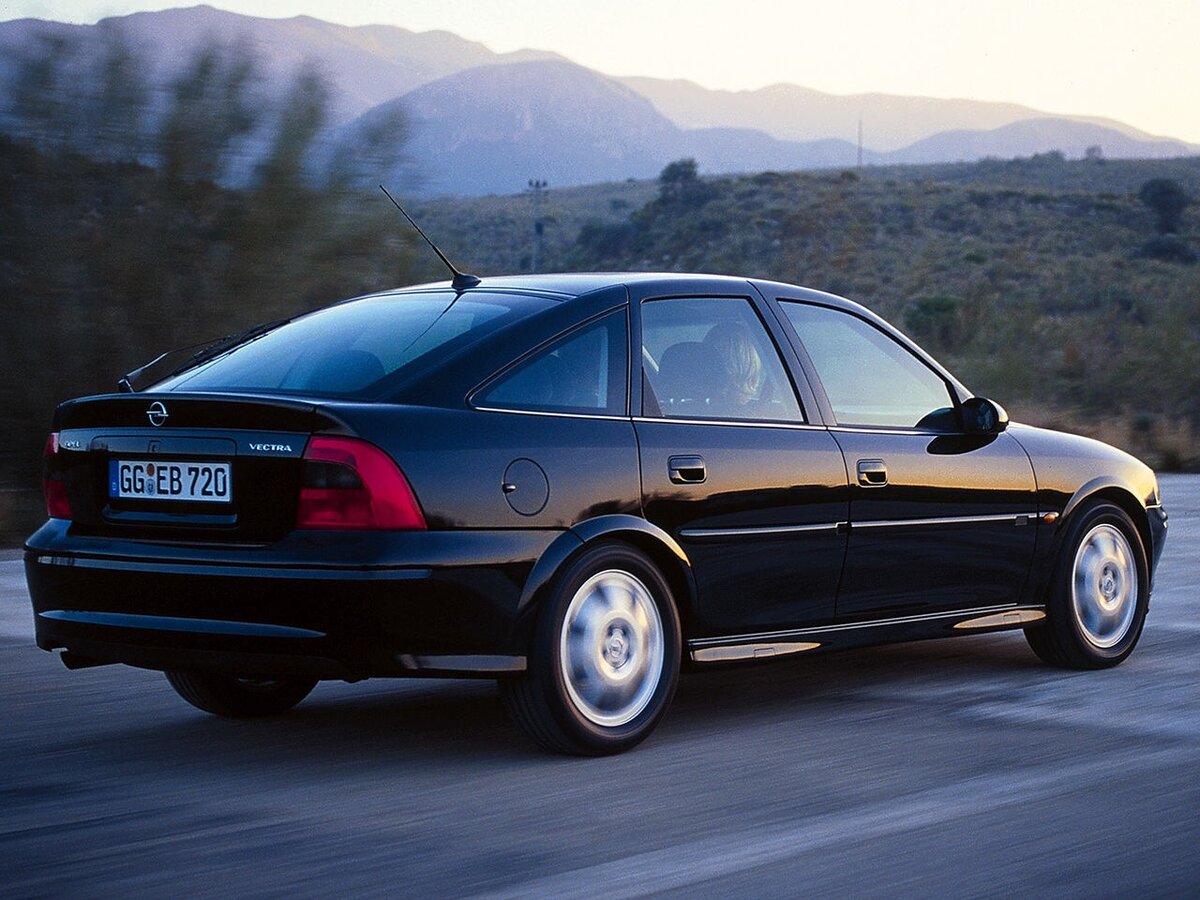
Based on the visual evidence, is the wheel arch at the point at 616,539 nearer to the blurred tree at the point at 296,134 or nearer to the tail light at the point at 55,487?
the tail light at the point at 55,487

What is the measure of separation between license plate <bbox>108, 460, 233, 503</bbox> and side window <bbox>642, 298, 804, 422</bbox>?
1449mm

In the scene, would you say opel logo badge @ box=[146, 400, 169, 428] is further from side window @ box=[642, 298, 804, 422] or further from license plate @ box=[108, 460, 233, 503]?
side window @ box=[642, 298, 804, 422]

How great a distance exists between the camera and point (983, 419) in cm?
736

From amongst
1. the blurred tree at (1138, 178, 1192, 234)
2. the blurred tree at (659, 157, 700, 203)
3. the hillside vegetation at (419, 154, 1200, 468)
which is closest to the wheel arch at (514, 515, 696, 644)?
the hillside vegetation at (419, 154, 1200, 468)

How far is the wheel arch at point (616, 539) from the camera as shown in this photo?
18.9 ft

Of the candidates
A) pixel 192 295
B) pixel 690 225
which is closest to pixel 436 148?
pixel 192 295

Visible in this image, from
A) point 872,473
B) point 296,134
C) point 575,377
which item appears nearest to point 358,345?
point 575,377

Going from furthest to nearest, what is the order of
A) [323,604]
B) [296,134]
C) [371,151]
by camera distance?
[371,151]
[296,134]
[323,604]

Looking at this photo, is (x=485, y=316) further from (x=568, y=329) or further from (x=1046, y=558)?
(x=1046, y=558)

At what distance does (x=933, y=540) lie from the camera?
23.5 feet

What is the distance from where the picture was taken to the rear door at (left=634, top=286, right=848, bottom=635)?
248 inches

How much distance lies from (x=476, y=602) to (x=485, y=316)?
1.09 m

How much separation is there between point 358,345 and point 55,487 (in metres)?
1.07

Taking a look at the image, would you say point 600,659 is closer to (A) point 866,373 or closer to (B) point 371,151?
(A) point 866,373
